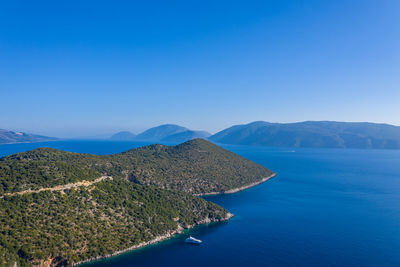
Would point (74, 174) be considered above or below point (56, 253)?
above

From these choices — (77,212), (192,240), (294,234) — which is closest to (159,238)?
(192,240)

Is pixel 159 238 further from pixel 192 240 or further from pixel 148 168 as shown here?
pixel 148 168

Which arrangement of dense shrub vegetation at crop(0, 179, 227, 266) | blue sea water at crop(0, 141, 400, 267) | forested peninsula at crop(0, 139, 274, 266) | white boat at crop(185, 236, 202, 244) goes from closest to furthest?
dense shrub vegetation at crop(0, 179, 227, 266) → forested peninsula at crop(0, 139, 274, 266) → blue sea water at crop(0, 141, 400, 267) → white boat at crop(185, 236, 202, 244)

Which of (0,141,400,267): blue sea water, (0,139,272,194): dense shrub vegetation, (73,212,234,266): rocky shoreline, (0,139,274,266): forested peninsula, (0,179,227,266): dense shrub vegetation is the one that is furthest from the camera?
(0,139,272,194): dense shrub vegetation

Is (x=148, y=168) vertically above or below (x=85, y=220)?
above

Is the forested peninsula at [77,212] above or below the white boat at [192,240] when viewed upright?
above

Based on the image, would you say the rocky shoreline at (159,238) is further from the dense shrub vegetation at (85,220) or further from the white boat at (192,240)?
the white boat at (192,240)

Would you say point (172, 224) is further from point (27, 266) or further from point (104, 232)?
point (27, 266)

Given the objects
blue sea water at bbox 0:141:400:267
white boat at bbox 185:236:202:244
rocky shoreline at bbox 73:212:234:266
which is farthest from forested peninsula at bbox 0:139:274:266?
white boat at bbox 185:236:202:244

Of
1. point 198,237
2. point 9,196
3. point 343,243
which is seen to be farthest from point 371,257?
point 9,196

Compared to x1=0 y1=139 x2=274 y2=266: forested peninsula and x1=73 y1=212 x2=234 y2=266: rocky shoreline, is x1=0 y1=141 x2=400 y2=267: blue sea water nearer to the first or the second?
x1=73 y1=212 x2=234 y2=266: rocky shoreline

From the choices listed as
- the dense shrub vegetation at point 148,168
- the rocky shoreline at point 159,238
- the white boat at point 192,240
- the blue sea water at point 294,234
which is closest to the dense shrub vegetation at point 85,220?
the rocky shoreline at point 159,238
